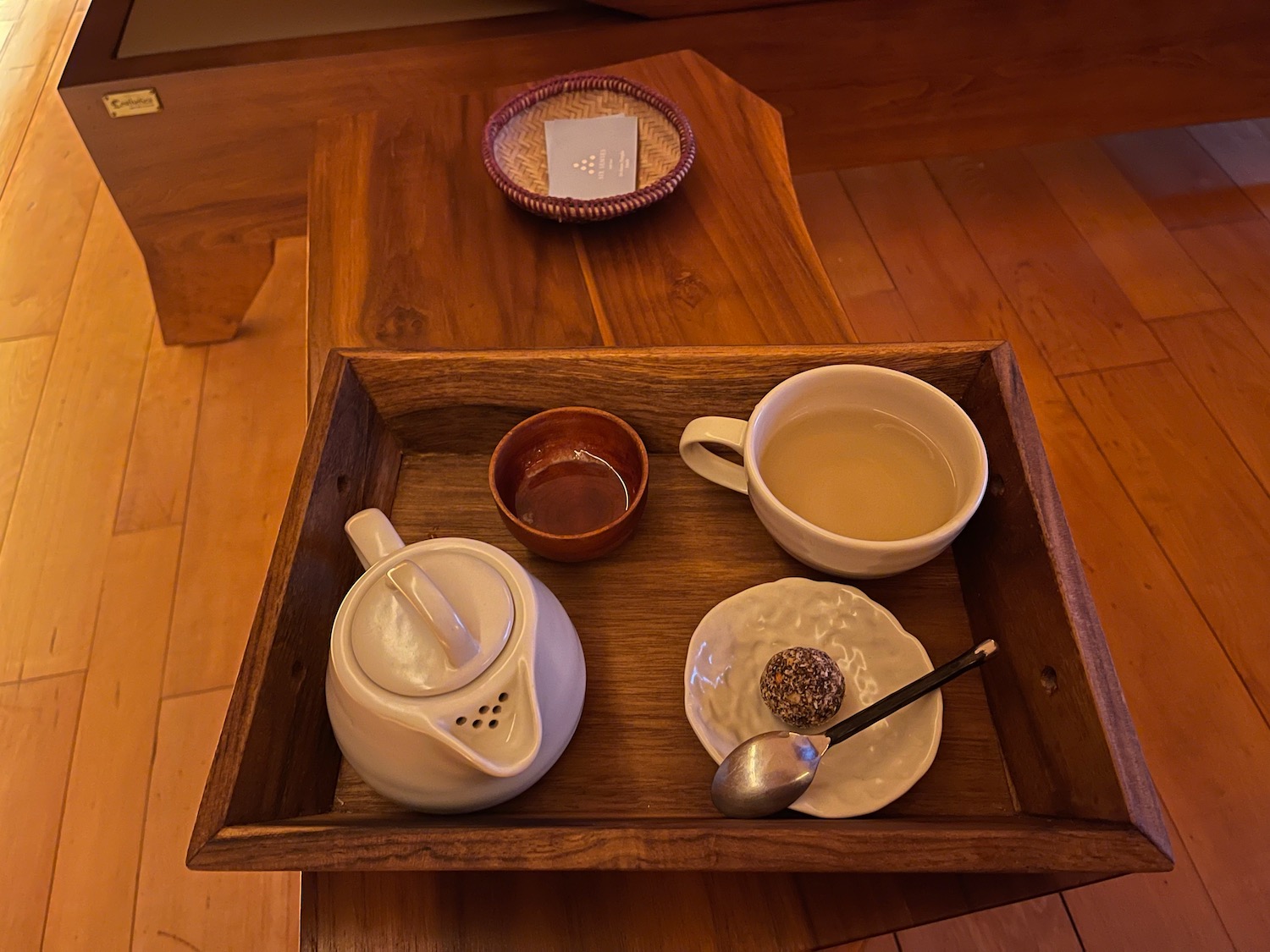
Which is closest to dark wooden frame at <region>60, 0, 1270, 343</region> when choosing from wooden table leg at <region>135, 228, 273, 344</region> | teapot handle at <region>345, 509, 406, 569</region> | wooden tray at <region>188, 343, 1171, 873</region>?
wooden table leg at <region>135, 228, 273, 344</region>

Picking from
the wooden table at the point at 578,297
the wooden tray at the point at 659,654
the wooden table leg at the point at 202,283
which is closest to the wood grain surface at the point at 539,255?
the wooden table at the point at 578,297

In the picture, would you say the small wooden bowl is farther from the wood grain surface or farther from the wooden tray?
the wood grain surface

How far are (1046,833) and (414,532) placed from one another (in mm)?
432

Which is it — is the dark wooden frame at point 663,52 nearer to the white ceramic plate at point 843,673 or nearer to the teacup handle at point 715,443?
the teacup handle at point 715,443

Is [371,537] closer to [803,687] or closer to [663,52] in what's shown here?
[803,687]

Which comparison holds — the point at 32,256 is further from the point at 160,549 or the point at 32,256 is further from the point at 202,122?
the point at 160,549

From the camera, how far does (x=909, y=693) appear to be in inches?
19.2

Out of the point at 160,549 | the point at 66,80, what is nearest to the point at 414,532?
the point at 160,549

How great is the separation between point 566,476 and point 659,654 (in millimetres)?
147

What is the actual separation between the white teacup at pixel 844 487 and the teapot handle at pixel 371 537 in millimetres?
200

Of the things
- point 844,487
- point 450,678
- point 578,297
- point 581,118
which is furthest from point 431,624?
point 581,118

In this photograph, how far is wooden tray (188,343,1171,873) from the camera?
15.8 inches

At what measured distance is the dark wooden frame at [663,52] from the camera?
126 centimetres

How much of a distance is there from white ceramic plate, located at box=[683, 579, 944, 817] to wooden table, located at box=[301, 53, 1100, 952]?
5cm
